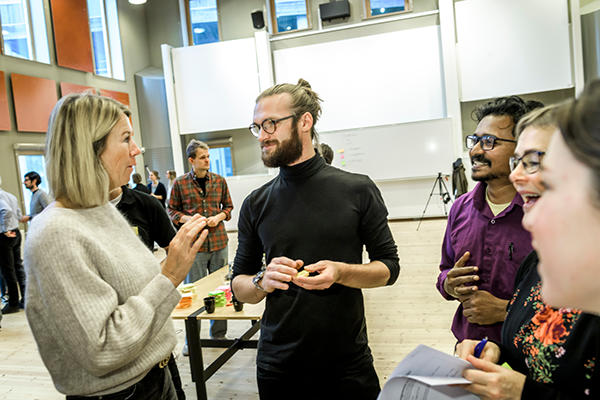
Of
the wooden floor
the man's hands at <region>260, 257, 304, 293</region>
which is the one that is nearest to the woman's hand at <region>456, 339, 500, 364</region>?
the man's hands at <region>260, 257, 304, 293</region>

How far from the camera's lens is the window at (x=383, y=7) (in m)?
9.94

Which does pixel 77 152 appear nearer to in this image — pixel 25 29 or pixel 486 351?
pixel 486 351

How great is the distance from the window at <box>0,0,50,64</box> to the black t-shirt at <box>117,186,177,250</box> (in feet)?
26.8

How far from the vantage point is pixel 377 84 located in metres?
9.98

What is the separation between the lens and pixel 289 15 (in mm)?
10750

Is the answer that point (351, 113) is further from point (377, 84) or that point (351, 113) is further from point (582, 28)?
point (582, 28)

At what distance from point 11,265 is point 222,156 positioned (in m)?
6.83

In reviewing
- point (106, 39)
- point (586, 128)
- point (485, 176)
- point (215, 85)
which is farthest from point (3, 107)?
point (586, 128)

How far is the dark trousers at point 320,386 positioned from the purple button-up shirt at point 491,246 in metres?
0.50

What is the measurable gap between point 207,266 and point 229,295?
4.80 ft

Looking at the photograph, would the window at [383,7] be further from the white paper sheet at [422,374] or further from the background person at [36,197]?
the white paper sheet at [422,374]

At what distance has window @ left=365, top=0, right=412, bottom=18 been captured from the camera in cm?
994

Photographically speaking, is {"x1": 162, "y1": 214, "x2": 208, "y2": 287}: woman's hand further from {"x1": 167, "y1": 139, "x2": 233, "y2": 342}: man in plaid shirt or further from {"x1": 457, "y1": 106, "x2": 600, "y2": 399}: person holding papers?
{"x1": 167, "y1": 139, "x2": 233, "y2": 342}: man in plaid shirt

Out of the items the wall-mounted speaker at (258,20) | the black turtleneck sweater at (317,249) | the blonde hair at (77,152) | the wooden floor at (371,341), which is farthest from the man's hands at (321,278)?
the wall-mounted speaker at (258,20)
